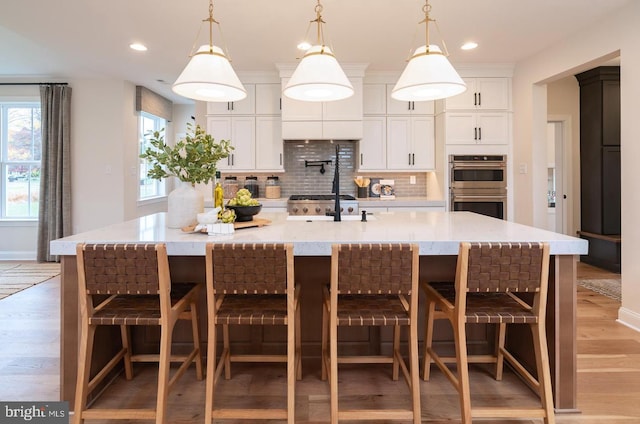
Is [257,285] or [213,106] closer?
[257,285]

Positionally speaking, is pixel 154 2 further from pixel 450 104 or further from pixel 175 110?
pixel 175 110

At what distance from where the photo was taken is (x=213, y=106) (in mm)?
4922

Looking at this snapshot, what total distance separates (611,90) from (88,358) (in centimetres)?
628

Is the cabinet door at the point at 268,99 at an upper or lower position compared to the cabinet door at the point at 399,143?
upper

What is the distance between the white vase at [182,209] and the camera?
2.23 metres

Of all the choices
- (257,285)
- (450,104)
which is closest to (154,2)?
(257,285)

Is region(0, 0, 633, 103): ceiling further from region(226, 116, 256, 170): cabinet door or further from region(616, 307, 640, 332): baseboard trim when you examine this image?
region(616, 307, 640, 332): baseboard trim

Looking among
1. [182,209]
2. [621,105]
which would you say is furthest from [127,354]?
[621,105]

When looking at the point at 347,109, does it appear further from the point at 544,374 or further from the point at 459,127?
the point at 544,374

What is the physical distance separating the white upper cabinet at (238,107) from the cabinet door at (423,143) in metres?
2.04

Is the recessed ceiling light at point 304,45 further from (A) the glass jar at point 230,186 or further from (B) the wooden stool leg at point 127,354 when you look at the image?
(B) the wooden stool leg at point 127,354

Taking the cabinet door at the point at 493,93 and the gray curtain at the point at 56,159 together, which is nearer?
the cabinet door at the point at 493,93

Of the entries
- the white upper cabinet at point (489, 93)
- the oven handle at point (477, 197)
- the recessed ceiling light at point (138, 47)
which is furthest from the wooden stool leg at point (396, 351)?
the recessed ceiling light at point (138, 47)

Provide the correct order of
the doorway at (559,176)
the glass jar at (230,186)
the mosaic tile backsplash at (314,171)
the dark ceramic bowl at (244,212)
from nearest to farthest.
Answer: the dark ceramic bowl at (244,212)
the glass jar at (230,186)
the mosaic tile backsplash at (314,171)
the doorway at (559,176)
